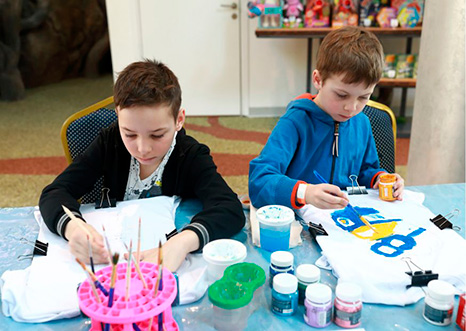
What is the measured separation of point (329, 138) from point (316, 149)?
0.05 meters

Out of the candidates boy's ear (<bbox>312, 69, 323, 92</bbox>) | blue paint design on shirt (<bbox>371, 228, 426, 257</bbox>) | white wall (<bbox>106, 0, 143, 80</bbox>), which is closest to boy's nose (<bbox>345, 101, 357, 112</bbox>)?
boy's ear (<bbox>312, 69, 323, 92</bbox>)

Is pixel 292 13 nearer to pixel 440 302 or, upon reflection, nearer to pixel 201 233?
pixel 201 233

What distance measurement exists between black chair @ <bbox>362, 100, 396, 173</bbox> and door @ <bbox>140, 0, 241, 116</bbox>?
295 centimetres

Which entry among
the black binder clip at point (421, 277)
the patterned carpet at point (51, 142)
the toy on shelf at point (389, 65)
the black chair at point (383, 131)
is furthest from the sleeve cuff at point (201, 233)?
the toy on shelf at point (389, 65)

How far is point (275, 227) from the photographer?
3.29ft

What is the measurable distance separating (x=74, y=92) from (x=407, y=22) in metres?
4.13

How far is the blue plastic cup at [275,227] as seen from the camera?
3.26 feet

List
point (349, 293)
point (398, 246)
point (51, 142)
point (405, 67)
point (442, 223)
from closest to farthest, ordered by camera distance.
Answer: point (349, 293) < point (398, 246) < point (442, 223) < point (405, 67) < point (51, 142)

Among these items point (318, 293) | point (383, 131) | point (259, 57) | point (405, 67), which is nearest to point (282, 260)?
point (318, 293)

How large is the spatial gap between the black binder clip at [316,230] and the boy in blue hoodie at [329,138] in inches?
1.9

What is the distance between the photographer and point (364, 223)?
3.59 ft

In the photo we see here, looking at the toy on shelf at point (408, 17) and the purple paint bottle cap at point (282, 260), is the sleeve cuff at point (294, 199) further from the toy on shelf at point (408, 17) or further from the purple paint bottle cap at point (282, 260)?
the toy on shelf at point (408, 17)

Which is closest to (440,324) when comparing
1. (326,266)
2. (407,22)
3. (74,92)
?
(326,266)

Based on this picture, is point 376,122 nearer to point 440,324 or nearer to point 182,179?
point 182,179
